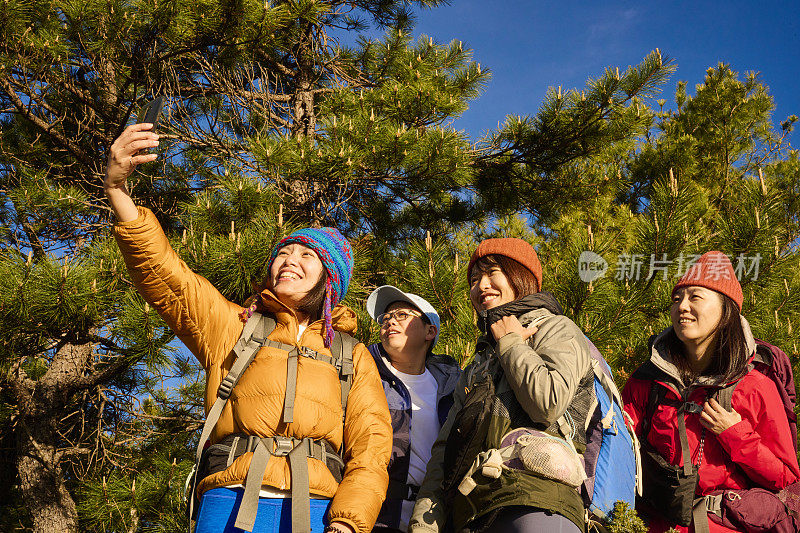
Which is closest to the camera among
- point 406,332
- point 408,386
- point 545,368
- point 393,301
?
point 545,368

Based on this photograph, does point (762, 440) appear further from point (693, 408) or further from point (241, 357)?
point (241, 357)

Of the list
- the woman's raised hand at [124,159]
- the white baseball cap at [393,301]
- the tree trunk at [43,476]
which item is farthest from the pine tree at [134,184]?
the woman's raised hand at [124,159]

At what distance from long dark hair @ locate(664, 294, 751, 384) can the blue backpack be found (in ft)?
2.05

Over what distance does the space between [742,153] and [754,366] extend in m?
9.62

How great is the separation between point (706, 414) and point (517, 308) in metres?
0.90

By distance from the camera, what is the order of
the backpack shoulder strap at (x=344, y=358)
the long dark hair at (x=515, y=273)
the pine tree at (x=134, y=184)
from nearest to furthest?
1. the backpack shoulder strap at (x=344, y=358)
2. the long dark hair at (x=515, y=273)
3. the pine tree at (x=134, y=184)

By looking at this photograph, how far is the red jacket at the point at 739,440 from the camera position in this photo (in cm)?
223

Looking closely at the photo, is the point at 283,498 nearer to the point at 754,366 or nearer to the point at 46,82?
the point at 754,366

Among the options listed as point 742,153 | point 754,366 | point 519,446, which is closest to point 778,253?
point 754,366

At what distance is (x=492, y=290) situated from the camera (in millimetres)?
2320

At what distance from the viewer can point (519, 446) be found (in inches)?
68.4

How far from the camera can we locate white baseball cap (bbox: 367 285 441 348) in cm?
297

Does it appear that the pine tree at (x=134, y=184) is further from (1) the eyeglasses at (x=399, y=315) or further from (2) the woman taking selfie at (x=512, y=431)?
(2) the woman taking selfie at (x=512, y=431)

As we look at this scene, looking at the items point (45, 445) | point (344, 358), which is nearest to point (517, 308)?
point (344, 358)
